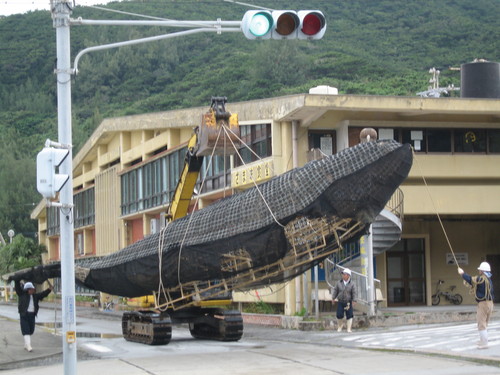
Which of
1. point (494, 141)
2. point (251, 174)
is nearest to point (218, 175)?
point (251, 174)

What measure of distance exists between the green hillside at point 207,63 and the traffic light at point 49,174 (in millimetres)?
81524

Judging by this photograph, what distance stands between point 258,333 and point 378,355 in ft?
28.8

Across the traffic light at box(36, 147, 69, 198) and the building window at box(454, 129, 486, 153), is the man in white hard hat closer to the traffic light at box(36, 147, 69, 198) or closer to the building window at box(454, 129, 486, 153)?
the traffic light at box(36, 147, 69, 198)

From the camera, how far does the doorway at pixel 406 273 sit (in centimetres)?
3312

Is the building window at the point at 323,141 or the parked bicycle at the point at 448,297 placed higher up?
the building window at the point at 323,141

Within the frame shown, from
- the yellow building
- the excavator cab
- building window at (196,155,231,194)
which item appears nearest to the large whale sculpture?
the excavator cab

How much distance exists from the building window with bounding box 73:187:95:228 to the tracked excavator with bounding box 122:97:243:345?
32.2 meters

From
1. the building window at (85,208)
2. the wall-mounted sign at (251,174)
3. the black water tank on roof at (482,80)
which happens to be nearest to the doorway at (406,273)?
the black water tank on roof at (482,80)

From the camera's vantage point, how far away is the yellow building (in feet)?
94.5

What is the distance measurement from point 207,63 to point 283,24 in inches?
4696

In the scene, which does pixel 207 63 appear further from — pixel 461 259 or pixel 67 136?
pixel 67 136

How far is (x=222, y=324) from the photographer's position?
22016mm

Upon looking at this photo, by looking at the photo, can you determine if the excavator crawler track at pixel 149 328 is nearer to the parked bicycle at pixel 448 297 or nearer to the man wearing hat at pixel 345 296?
the man wearing hat at pixel 345 296

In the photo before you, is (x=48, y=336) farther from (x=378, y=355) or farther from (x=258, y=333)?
(x=378, y=355)
